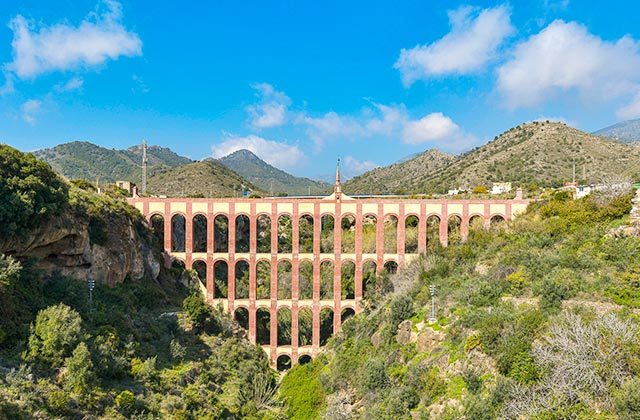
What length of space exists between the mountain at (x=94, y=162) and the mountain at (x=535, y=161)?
66067 mm

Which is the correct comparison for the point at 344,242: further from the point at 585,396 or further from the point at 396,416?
the point at 585,396

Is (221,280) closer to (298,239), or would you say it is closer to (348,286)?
(298,239)

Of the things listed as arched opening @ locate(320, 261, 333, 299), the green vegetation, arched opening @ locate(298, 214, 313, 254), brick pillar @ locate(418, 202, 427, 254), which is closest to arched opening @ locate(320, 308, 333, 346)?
arched opening @ locate(320, 261, 333, 299)

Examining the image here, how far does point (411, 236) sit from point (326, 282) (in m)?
10.3

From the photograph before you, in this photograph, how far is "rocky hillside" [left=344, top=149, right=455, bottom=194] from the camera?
95.9 metres

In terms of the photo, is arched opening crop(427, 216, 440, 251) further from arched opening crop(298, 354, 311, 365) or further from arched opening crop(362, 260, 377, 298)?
arched opening crop(298, 354, 311, 365)

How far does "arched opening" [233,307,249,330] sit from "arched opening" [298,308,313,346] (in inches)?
197

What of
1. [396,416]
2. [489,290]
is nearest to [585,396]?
[396,416]

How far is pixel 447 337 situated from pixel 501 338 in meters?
4.28

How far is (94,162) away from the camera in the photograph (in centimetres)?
13712

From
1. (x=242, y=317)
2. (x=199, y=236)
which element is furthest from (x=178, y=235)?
(x=242, y=317)

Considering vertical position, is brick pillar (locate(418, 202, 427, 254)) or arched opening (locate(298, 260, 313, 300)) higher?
brick pillar (locate(418, 202, 427, 254))

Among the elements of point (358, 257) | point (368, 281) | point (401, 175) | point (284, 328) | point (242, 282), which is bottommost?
point (284, 328)

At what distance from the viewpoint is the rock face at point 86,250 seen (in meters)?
27.5
